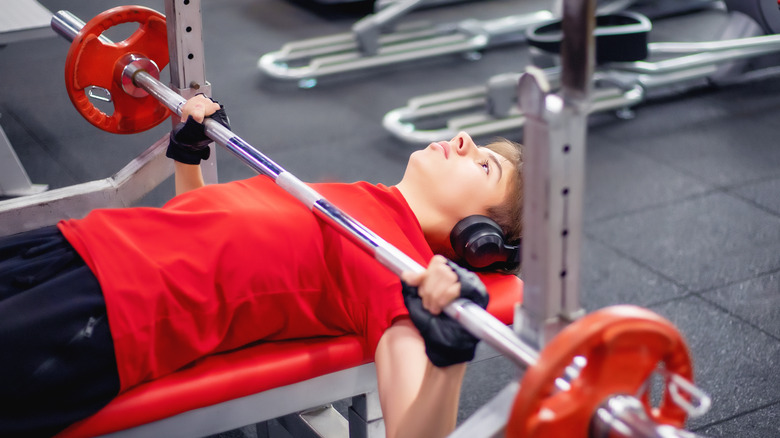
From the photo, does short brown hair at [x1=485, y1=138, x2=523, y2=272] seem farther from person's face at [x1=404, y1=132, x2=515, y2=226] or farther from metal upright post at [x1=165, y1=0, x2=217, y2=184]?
metal upright post at [x1=165, y1=0, x2=217, y2=184]

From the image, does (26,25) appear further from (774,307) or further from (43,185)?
(774,307)

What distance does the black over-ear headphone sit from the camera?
1.50 m

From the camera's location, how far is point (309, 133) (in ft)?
12.1

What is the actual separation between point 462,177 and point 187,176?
2.16ft

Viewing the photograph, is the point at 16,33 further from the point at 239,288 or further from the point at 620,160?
the point at 620,160

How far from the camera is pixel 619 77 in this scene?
399 centimetres

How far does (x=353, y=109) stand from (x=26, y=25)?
1648mm

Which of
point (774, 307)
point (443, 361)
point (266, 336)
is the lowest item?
point (774, 307)

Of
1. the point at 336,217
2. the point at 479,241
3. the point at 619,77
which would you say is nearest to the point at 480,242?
the point at 479,241

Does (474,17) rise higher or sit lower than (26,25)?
lower

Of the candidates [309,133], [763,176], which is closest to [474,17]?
[309,133]

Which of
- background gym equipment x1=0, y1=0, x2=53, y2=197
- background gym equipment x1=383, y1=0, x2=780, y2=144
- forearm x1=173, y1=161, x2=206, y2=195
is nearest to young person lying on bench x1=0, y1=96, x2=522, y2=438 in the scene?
forearm x1=173, y1=161, x2=206, y2=195

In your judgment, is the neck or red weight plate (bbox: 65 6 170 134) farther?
red weight plate (bbox: 65 6 170 134)

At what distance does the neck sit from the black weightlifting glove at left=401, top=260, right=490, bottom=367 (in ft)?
1.40
